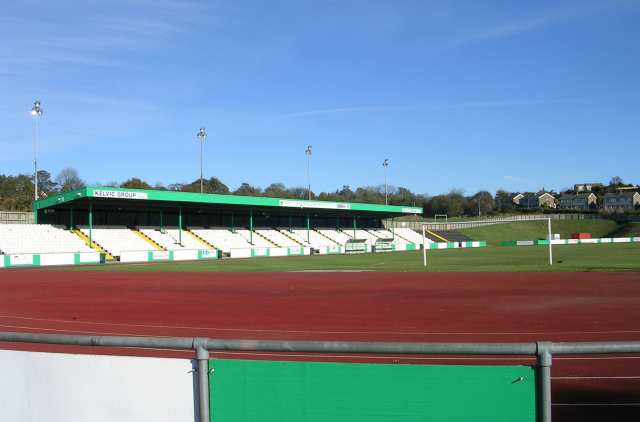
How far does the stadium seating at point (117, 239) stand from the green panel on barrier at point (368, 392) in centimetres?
5701

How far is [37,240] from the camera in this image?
181ft

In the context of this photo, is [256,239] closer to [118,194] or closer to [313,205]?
[313,205]

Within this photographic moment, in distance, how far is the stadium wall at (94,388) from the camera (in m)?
4.22

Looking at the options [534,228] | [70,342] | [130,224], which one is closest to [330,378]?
[70,342]

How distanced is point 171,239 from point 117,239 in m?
6.54

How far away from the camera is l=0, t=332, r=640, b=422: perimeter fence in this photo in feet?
12.1

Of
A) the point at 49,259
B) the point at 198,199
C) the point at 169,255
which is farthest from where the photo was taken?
the point at 198,199

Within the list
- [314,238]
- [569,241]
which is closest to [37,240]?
[314,238]

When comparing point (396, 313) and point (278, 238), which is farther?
point (278, 238)

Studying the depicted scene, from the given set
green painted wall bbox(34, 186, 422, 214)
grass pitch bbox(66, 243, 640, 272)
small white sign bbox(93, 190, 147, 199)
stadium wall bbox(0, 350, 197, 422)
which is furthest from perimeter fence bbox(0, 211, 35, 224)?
stadium wall bbox(0, 350, 197, 422)

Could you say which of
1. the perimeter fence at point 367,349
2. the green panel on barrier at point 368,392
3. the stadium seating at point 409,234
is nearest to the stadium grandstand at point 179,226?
the stadium seating at point 409,234

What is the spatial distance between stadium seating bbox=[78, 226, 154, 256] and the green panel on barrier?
57.0 m

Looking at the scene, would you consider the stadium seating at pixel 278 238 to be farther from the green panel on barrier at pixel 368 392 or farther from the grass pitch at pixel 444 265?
the green panel on barrier at pixel 368 392

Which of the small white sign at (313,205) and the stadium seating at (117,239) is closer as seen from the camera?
the stadium seating at (117,239)
